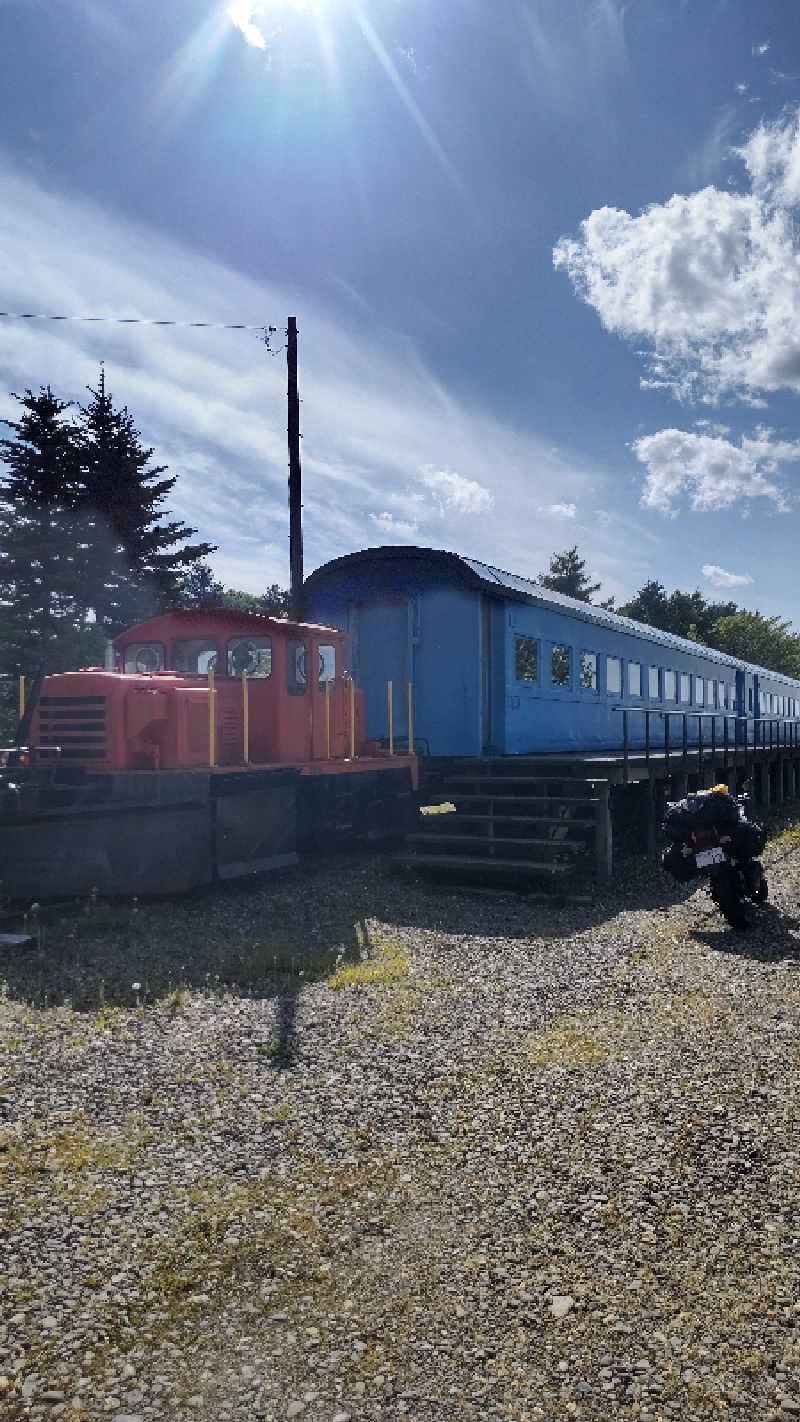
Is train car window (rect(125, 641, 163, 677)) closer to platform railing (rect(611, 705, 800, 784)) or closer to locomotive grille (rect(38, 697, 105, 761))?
locomotive grille (rect(38, 697, 105, 761))

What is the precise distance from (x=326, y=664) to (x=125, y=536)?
20233mm

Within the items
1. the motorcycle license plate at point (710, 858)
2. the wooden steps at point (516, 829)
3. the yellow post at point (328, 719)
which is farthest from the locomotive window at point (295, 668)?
the motorcycle license plate at point (710, 858)

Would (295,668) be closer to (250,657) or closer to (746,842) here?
(250,657)

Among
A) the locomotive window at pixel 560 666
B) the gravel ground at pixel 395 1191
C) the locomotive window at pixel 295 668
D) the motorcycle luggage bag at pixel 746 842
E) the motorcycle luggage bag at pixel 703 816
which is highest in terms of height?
the locomotive window at pixel 560 666

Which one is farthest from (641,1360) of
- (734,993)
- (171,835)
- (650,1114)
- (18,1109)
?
(171,835)

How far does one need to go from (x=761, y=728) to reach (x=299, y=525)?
12.2 meters

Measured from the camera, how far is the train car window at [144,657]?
418 inches

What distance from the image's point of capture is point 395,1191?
146 inches


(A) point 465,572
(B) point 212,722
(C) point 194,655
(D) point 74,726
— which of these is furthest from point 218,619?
(A) point 465,572

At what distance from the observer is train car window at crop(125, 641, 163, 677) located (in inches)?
418

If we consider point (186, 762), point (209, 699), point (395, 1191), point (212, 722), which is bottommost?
point (395, 1191)

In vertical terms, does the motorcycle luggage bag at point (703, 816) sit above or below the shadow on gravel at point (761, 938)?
above

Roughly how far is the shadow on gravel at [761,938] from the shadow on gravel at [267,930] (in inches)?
40.9

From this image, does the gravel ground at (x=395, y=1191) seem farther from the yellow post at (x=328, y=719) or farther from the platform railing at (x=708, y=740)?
the platform railing at (x=708, y=740)
